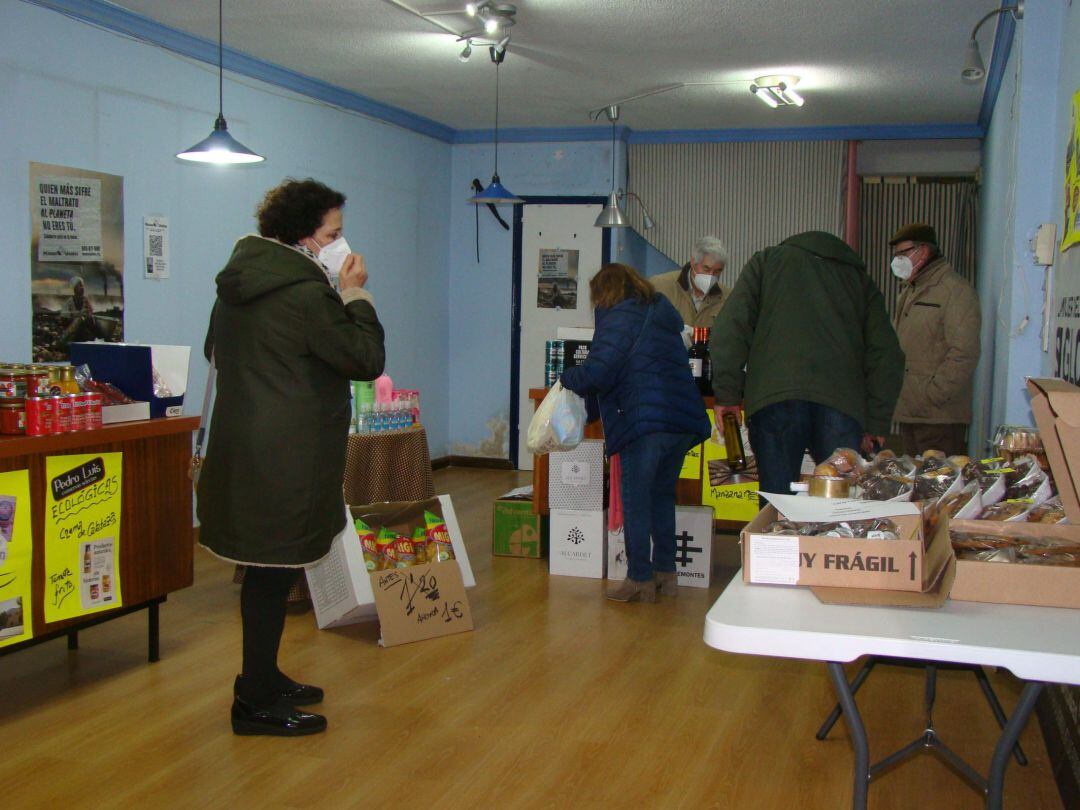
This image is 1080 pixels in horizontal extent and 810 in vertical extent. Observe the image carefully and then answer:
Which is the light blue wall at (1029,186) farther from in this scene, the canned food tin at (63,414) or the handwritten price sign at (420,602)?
the canned food tin at (63,414)

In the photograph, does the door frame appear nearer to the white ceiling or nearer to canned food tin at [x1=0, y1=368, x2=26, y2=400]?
the white ceiling

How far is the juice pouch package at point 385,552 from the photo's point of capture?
3.78 m

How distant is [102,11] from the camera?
4758 mm

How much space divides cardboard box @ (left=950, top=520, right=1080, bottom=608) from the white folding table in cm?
2

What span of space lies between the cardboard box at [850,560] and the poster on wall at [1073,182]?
6.03 feet

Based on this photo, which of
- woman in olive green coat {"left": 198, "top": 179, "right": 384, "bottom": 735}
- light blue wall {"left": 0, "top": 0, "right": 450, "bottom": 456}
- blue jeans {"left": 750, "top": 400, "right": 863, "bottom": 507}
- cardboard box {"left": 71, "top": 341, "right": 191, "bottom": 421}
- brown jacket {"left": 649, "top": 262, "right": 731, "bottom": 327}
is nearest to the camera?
woman in olive green coat {"left": 198, "top": 179, "right": 384, "bottom": 735}

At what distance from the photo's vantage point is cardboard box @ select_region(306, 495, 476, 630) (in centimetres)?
373

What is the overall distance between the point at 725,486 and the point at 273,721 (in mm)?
2822

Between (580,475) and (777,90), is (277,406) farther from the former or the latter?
(777,90)

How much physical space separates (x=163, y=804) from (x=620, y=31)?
4.17m

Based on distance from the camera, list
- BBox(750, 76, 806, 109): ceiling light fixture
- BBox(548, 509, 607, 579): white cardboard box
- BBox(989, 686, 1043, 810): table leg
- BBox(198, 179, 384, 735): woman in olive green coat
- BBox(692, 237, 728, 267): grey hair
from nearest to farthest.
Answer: BBox(989, 686, 1043, 810): table leg → BBox(198, 179, 384, 735): woman in olive green coat → BBox(548, 509, 607, 579): white cardboard box → BBox(692, 237, 728, 267): grey hair → BBox(750, 76, 806, 109): ceiling light fixture

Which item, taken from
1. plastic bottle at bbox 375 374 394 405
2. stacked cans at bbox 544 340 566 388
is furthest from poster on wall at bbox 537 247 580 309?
plastic bottle at bbox 375 374 394 405

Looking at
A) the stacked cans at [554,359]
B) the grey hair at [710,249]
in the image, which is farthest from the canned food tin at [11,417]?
the grey hair at [710,249]

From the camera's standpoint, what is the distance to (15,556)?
9.60 ft
